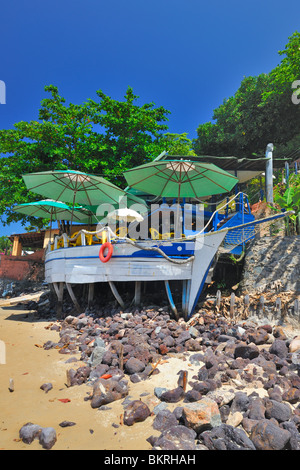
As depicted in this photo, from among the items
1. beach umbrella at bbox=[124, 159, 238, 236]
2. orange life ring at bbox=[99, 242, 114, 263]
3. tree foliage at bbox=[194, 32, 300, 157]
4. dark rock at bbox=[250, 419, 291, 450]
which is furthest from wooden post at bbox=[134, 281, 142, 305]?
tree foliage at bbox=[194, 32, 300, 157]

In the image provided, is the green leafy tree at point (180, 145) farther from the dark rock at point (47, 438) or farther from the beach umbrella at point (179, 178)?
the dark rock at point (47, 438)

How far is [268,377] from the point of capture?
423 centimetres

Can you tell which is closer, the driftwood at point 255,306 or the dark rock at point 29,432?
the dark rock at point 29,432

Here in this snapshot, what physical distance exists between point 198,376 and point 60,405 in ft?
7.32

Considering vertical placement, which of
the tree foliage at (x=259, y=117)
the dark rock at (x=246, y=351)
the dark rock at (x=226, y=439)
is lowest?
the dark rock at (x=226, y=439)

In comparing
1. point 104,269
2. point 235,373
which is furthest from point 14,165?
point 235,373

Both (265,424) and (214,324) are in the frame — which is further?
(214,324)

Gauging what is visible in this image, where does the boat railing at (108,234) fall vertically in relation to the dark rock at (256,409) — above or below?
above

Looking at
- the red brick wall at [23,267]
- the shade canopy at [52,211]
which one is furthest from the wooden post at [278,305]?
the red brick wall at [23,267]

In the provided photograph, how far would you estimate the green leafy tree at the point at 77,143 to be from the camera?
15266mm

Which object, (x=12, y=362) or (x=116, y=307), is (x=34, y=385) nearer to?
(x=12, y=362)

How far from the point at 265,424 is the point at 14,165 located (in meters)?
16.7

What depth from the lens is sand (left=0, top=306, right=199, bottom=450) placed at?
10.6 ft

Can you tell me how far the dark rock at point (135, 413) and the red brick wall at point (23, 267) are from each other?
650 inches
